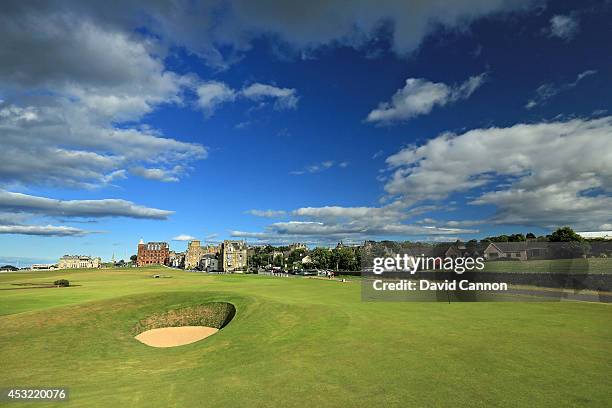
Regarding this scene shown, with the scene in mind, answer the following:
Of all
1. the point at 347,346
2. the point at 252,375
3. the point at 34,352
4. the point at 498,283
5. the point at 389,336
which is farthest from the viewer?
the point at 498,283

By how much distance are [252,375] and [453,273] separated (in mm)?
37725

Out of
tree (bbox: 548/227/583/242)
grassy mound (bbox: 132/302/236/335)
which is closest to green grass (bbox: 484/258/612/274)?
grassy mound (bbox: 132/302/236/335)

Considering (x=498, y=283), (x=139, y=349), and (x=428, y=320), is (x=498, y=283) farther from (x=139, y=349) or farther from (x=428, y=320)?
(x=139, y=349)

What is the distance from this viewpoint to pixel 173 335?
120 ft

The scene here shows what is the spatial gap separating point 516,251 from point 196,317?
Result: 79.0 metres

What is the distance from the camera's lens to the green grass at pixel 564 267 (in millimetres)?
53188

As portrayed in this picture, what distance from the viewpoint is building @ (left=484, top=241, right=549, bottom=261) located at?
77544 millimetres

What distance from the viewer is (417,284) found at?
5766 cm

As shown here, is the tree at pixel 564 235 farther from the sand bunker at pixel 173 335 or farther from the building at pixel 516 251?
the sand bunker at pixel 173 335

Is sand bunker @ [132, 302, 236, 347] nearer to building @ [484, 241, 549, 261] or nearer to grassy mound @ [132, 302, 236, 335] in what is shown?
grassy mound @ [132, 302, 236, 335]

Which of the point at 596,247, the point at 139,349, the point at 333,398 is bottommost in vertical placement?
the point at 139,349

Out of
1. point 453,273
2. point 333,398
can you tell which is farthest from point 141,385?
point 453,273

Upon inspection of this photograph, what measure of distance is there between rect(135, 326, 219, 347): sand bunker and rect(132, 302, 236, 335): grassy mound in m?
1.00

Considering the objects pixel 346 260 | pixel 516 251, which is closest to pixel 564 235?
pixel 516 251
